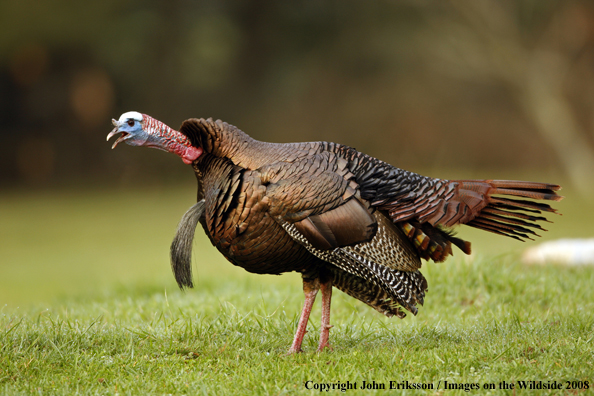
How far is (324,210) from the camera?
3389 mm

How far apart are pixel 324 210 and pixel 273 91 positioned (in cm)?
1119

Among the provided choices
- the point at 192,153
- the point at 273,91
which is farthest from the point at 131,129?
the point at 273,91

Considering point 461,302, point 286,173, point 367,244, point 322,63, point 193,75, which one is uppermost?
point 322,63

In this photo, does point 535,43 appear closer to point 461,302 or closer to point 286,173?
point 461,302

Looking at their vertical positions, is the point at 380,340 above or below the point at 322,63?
below

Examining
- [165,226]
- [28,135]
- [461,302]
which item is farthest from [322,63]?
[461,302]

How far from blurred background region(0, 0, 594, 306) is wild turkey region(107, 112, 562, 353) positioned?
6829 mm

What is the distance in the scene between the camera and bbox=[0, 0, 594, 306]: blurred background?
11703mm

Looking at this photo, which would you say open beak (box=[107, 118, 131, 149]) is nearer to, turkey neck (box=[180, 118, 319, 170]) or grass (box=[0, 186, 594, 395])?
turkey neck (box=[180, 118, 319, 170])

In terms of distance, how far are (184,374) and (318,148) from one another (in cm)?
147

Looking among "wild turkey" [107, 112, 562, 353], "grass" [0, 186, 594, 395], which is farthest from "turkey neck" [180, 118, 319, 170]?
"grass" [0, 186, 594, 395]

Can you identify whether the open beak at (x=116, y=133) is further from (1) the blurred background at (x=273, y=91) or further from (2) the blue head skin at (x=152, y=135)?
(1) the blurred background at (x=273, y=91)

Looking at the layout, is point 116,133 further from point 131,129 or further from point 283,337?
point 283,337

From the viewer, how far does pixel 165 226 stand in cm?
1113
